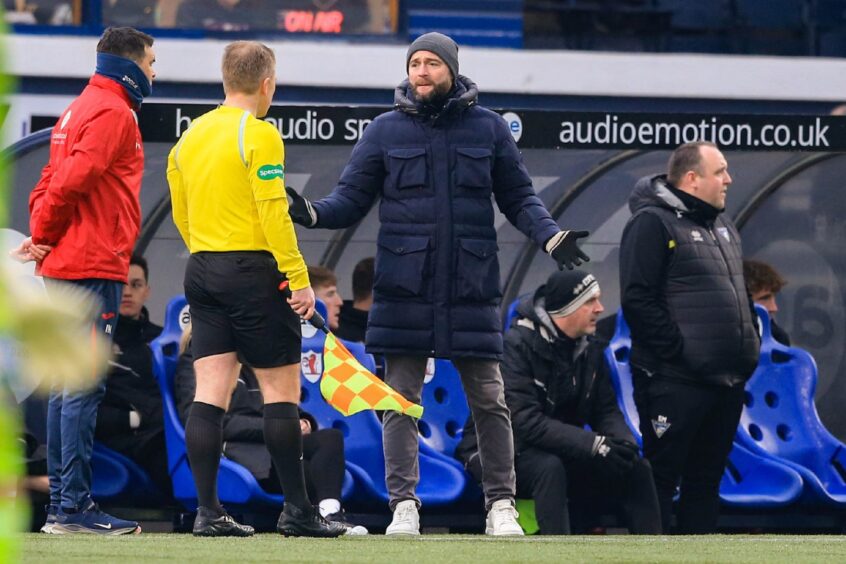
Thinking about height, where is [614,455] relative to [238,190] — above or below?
below

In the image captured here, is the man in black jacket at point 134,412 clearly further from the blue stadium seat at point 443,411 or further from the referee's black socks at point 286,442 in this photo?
the referee's black socks at point 286,442

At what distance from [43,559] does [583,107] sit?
599 centimetres

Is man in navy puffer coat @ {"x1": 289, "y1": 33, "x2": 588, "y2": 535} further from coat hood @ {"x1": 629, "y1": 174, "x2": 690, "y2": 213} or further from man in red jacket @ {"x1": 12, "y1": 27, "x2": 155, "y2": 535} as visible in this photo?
Answer: coat hood @ {"x1": 629, "y1": 174, "x2": 690, "y2": 213}

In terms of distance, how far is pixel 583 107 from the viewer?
29.4 feet

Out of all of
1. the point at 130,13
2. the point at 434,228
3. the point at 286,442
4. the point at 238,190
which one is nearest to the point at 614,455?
the point at 434,228

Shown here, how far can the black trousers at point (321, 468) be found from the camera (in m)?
6.12

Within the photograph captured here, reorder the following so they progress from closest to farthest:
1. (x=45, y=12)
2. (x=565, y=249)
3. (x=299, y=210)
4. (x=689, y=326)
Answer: (x=299, y=210) → (x=565, y=249) → (x=689, y=326) → (x=45, y=12)

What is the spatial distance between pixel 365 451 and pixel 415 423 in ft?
6.31

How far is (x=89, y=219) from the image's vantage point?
192 inches

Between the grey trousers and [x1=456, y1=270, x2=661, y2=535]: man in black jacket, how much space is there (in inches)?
46.8

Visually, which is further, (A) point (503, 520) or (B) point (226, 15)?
(B) point (226, 15)

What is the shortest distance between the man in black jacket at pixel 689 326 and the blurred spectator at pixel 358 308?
1.43 m

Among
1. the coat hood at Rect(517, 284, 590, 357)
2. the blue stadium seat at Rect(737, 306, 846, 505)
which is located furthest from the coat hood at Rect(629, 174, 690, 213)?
the blue stadium seat at Rect(737, 306, 846, 505)

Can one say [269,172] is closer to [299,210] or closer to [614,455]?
[299,210]
